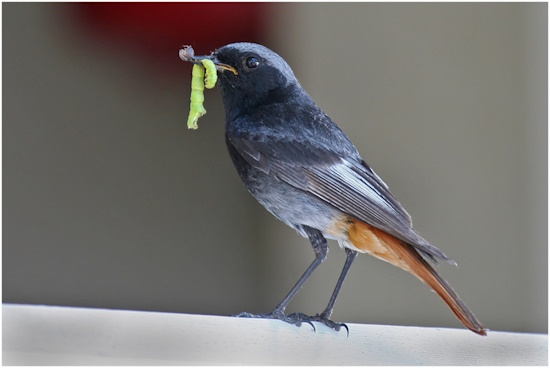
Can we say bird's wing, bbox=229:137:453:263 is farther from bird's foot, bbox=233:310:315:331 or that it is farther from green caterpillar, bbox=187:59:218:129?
bird's foot, bbox=233:310:315:331

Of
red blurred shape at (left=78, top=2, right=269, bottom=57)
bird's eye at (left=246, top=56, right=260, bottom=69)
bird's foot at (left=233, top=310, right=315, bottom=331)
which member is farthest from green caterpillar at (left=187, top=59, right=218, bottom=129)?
red blurred shape at (left=78, top=2, right=269, bottom=57)

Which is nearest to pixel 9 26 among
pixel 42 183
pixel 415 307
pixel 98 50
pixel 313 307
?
pixel 98 50

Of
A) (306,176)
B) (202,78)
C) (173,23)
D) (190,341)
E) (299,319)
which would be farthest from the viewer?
(173,23)

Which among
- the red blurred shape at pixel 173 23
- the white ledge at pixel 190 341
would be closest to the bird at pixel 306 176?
the white ledge at pixel 190 341

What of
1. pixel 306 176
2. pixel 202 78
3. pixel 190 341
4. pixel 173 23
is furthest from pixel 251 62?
pixel 173 23

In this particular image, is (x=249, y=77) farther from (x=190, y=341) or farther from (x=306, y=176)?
(x=190, y=341)

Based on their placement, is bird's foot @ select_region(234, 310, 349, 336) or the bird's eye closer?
bird's foot @ select_region(234, 310, 349, 336)

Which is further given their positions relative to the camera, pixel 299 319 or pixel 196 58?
pixel 196 58

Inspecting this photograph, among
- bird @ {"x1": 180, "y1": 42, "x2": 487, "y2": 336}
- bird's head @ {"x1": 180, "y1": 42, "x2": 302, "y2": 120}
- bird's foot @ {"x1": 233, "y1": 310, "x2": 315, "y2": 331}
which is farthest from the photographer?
bird's head @ {"x1": 180, "y1": 42, "x2": 302, "y2": 120}

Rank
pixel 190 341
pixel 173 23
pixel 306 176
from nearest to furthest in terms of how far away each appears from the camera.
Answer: pixel 190 341 → pixel 306 176 → pixel 173 23
